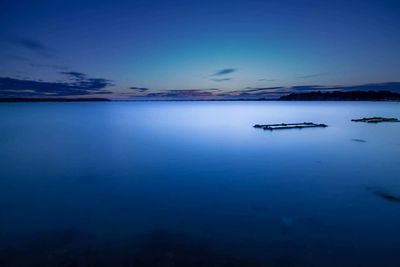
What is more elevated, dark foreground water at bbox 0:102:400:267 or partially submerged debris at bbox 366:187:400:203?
dark foreground water at bbox 0:102:400:267

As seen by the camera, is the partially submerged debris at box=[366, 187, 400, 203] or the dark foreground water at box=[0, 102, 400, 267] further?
the partially submerged debris at box=[366, 187, 400, 203]

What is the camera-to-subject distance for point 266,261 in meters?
7.93

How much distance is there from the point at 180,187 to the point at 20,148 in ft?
77.3

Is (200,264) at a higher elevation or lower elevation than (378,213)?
higher

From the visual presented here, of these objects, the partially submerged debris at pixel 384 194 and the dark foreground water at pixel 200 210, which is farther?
the partially submerged debris at pixel 384 194

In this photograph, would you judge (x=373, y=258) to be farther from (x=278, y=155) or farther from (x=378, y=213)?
(x=278, y=155)

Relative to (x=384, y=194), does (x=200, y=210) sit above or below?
above

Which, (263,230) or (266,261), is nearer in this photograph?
(266,261)

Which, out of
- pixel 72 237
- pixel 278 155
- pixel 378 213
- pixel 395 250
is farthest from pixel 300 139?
pixel 72 237

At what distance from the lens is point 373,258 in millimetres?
8219

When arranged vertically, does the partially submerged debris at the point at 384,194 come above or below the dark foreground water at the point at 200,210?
below

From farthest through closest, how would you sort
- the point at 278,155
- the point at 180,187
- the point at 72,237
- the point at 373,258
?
1. the point at 278,155
2. the point at 180,187
3. the point at 72,237
4. the point at 373,258

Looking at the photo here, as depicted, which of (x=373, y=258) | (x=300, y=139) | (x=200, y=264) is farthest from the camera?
(x=300, y=139)

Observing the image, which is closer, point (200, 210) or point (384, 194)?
point (200, 210)
